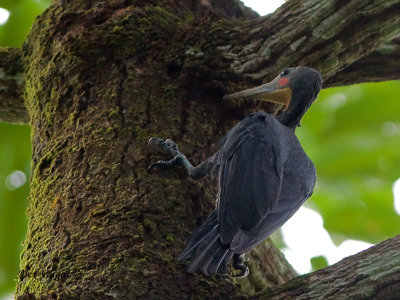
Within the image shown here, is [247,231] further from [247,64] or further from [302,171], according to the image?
[247,64]

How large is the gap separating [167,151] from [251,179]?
1.28ft

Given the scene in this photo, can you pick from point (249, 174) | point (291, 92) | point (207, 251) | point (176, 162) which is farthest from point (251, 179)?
Result: point (291, 92)

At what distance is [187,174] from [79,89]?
0.71 m

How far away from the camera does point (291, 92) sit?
151 inches

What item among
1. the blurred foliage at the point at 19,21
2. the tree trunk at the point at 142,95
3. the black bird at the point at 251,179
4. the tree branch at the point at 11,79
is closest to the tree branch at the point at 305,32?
the tree trunk at the point at 142,95

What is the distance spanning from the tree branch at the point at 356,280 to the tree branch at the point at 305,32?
4.06 ft

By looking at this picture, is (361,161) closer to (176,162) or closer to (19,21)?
(176,162)

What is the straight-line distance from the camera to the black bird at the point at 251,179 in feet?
8.74

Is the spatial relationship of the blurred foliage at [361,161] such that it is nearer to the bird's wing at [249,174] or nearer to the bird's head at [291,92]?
the bird's head at [291,92]

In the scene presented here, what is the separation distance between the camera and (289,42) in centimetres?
335

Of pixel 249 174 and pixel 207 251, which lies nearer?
pixel 207 251

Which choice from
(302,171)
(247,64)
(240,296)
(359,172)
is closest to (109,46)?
(247,64)

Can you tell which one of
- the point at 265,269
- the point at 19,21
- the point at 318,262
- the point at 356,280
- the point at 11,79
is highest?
the point at 19,21

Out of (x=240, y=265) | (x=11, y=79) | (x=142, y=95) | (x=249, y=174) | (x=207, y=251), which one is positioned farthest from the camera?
(x=11, y=79)
